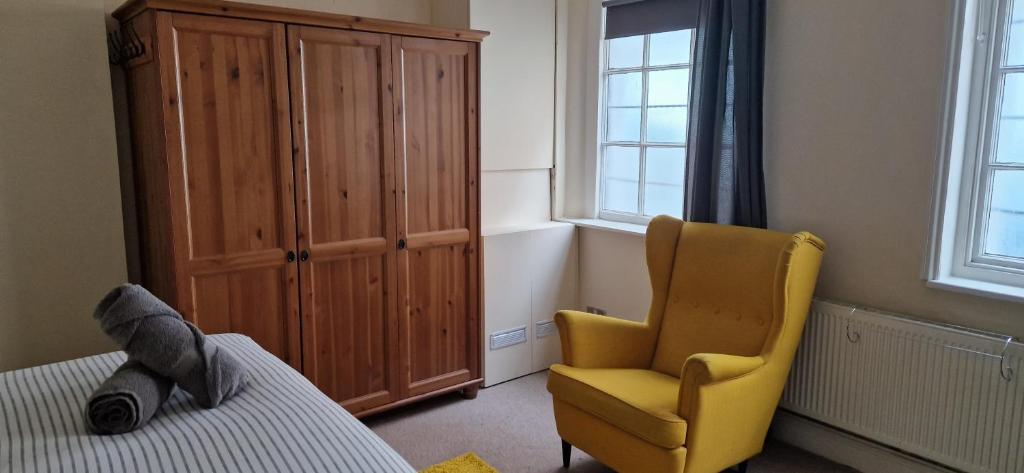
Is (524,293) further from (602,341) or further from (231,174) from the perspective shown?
(231,174)

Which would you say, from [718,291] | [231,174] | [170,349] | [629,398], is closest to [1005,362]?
[718,291]

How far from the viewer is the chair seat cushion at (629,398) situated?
232 cm

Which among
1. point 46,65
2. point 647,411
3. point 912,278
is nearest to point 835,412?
point 912,278

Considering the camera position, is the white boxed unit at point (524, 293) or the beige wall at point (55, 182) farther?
the white boxed unit at point (524, 293)

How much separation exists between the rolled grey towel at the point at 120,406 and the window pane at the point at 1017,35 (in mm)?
2821

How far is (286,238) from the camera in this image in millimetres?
2777

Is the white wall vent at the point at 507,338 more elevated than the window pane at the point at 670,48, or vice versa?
the window pane at the point at 670,48

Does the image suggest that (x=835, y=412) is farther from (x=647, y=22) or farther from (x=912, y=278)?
(x=647, y=22)

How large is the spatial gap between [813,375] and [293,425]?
216 centimetres

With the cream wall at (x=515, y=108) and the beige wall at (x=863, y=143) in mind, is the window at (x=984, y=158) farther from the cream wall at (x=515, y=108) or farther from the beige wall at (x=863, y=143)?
the cream wall at (x=515, y=108)

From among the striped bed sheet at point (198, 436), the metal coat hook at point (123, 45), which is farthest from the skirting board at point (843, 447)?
the metal coat hook at point (123, 45)

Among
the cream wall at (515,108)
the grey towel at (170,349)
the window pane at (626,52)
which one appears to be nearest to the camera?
the grey towel at (170,349)

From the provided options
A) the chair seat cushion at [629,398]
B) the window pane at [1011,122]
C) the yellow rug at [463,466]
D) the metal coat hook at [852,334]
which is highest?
the window pane at [1011,122]

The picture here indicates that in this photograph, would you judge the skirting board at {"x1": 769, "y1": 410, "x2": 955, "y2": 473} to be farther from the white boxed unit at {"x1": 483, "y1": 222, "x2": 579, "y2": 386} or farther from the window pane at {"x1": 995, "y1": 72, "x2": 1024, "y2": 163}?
the white boxed unit at {"x1": 483, "y1": 222, "x2": 579, "y2": 386}
